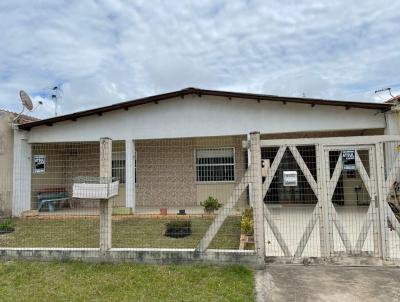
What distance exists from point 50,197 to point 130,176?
3.53 m

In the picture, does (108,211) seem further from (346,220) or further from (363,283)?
(346,220)

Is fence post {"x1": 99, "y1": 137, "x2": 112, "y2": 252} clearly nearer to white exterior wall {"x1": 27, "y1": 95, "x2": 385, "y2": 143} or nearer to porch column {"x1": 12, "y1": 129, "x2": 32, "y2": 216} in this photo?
white exterior wall {"x1": 27, "y1": 95, "x2": 385, "y2": 143}

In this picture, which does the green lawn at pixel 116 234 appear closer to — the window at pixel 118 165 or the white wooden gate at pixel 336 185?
the white wooden gate at pixel 336 185

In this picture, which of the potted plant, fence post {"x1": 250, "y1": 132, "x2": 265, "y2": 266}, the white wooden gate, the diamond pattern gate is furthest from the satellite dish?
the diamond pattern gate

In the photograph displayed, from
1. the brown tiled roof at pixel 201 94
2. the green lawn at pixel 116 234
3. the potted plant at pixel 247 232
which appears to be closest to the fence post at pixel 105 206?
the green lawn at pixel 116 234

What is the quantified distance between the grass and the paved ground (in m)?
0.31

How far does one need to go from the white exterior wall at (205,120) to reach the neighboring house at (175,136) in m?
0.03

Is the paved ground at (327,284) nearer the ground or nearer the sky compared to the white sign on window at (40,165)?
nearer the ground

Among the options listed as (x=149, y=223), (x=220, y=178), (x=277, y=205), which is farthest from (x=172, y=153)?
(x=277, y=205)

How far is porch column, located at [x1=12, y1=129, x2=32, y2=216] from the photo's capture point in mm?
12389

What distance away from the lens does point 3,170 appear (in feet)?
40.7

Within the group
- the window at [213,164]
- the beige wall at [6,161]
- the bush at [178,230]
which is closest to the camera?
Result: the bush at [178,230]

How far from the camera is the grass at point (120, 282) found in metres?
4.52

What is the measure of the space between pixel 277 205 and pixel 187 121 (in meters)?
4.73
